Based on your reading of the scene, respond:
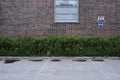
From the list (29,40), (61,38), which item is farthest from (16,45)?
(61,38)

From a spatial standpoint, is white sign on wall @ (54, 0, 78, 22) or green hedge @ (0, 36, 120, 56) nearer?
green hedge @ (0, 36, 120, 56)

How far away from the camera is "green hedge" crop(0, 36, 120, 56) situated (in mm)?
14492

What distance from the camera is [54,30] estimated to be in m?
16.5

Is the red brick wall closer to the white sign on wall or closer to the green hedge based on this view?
the white sign on wall

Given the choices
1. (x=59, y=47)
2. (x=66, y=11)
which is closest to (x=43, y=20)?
(x=66, y=11)

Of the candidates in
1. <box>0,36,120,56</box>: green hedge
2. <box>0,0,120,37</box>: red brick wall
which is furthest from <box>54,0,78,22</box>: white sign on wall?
<box>0,36,120,56</box>: green hedge

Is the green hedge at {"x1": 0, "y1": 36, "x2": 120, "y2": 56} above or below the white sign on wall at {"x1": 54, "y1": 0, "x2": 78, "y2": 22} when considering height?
below

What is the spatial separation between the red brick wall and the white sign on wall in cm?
34

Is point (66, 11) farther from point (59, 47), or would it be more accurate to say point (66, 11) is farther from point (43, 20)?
point (59, 47)

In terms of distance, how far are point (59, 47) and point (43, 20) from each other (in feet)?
9.85

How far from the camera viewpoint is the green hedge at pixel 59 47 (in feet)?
47.5

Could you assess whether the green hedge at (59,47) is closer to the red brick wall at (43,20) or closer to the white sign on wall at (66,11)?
the red brick wall at (43,20)

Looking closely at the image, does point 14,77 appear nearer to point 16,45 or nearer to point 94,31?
point 16,45

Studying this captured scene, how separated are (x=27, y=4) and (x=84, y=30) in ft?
15.1
